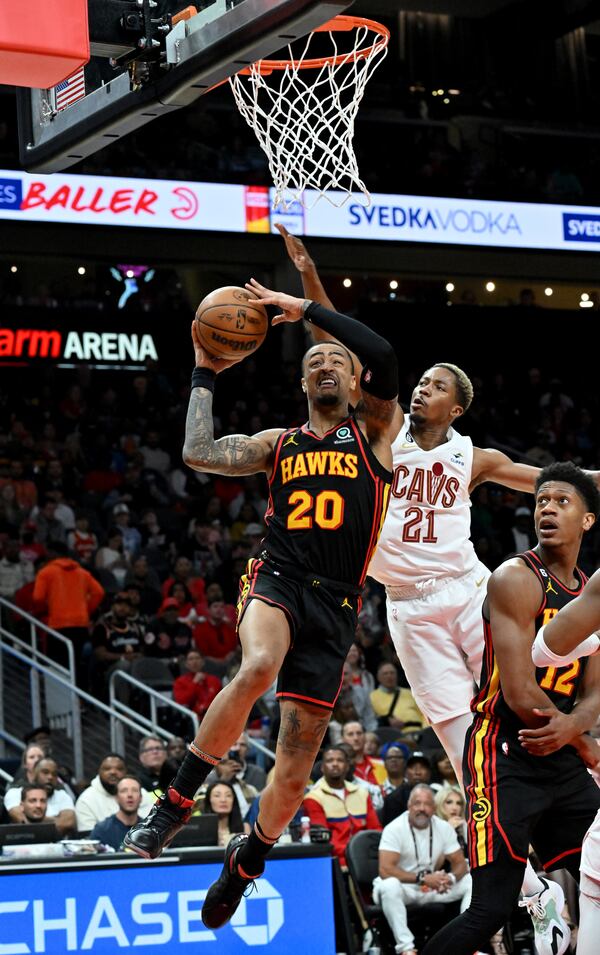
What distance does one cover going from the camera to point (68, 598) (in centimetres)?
1412

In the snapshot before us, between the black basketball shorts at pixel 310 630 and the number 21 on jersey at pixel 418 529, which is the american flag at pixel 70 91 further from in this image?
the number 21 on jersey at pixel 418 529

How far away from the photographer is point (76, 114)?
588 centimetres

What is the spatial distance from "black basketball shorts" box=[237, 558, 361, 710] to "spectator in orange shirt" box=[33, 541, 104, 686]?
28.1 ft

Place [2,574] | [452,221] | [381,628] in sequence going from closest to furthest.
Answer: [2,574] → [381,628] → [452,221]

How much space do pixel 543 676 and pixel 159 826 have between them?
166 centimetres

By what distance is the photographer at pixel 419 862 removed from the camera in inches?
392

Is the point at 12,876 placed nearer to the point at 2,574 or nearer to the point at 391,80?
the point at 2,574

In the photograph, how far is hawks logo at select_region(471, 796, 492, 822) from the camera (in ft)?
17.5

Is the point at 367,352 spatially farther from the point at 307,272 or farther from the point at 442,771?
the point at 442,771

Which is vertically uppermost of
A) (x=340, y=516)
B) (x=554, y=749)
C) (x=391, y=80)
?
(x=391, y=80)

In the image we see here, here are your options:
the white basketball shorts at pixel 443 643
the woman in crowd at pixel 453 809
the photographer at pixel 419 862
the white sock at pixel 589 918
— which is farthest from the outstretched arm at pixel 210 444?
the woman in crowd at pixel 453 809

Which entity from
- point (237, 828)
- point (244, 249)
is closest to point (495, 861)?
point (237, 828)

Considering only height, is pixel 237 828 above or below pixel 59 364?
below

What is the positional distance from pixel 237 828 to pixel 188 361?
36.0ft
